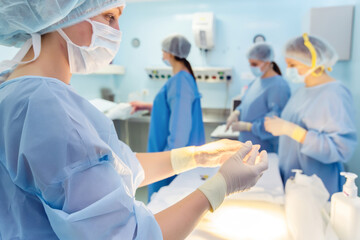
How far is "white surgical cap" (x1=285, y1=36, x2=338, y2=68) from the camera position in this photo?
1532 millimetres

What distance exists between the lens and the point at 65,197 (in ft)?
1.61

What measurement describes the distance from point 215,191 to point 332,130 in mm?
1006

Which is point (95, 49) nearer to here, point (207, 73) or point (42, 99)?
point (42, 99)

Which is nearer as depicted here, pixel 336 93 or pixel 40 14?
pixel 40 14

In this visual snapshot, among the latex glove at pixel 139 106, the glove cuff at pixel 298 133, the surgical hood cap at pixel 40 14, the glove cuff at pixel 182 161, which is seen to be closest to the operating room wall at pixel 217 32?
the latex glove at pixel 139 106

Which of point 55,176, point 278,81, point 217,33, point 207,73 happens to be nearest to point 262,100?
point 278,81

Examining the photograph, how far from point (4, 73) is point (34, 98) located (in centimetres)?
29

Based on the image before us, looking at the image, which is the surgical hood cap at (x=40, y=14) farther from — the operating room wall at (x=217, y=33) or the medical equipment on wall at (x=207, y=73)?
the medical equipment on wall at (x=207, y=73)

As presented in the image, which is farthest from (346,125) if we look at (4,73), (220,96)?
(220,96)

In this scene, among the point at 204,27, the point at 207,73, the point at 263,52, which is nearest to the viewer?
the point at 263,52

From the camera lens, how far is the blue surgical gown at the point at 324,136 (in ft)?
4.37

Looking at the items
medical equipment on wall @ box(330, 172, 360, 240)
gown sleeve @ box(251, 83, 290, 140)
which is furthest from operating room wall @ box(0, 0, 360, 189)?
medical equipment on wall @ box(330, 172, 360, 240)

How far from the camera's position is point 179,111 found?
5.78 feet

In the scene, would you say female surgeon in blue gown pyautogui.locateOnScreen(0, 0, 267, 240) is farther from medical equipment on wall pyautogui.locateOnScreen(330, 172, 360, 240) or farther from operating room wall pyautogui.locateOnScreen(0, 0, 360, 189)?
operating room wall pyautogui.locateOnScreen(0, 0, 360, 189)
